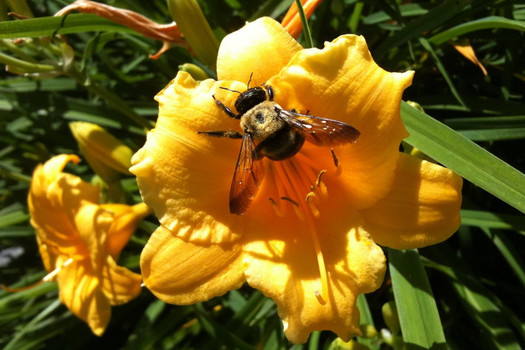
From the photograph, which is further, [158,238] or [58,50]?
[58,50]

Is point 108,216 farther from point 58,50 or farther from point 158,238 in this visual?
point 58,50

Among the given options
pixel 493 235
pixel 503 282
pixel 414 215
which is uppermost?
pixel 414 215

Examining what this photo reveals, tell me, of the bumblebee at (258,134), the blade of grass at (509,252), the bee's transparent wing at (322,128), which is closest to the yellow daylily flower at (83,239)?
the bumblebee at (258,134)

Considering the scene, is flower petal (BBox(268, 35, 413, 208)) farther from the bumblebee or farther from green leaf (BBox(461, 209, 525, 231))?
green leaf (BBox(461, 209, 525, 231))

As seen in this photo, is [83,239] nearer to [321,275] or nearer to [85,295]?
[85,295]

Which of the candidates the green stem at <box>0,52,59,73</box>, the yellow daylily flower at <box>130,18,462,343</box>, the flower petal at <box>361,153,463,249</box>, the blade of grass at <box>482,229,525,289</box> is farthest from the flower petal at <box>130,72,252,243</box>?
the blade of grass at <box>482,229,525,289</box>

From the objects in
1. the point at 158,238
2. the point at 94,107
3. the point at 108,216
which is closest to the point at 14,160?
the point at 94,107
